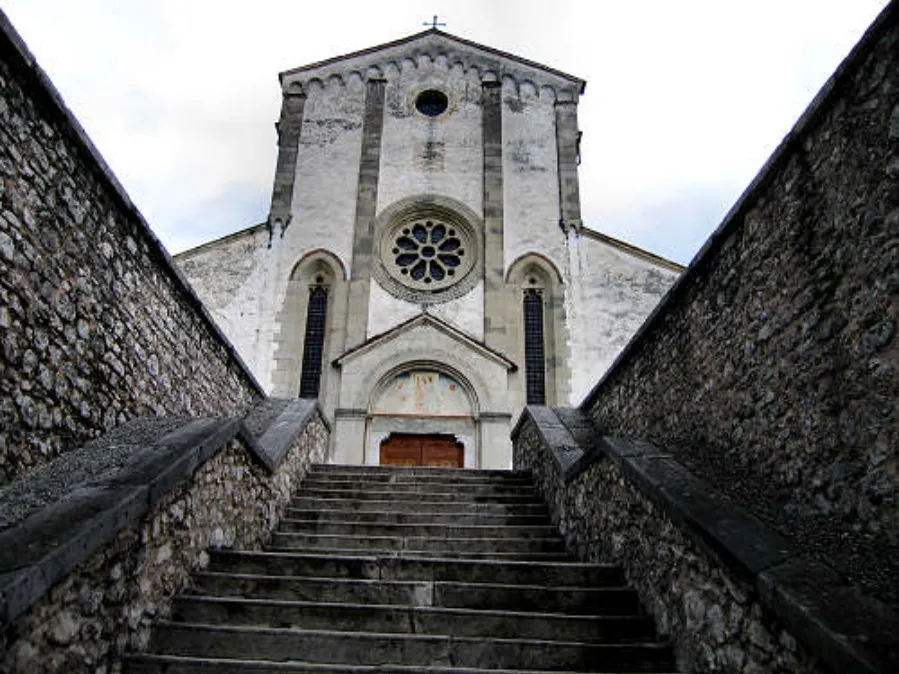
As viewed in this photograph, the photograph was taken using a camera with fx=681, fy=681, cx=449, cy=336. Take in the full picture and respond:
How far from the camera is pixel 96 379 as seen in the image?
469cm

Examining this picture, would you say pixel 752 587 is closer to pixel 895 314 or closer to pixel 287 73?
pixel 895 314

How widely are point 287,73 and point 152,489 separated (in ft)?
50.9

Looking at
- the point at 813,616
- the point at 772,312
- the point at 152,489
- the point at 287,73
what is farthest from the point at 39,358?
the point at 287,73

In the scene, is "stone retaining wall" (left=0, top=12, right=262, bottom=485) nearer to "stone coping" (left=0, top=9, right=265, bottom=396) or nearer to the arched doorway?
"stone coping" (left=0, top=9, right=265, bottom=396)

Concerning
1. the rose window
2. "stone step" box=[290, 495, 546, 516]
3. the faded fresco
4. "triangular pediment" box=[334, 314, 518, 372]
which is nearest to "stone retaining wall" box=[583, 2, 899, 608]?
"stone step" box=[290, 495, 546, 516]

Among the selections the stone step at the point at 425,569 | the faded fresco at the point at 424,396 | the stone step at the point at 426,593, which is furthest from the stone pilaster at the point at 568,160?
the stone step at the point at 426,593

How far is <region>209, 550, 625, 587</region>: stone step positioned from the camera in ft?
15.1

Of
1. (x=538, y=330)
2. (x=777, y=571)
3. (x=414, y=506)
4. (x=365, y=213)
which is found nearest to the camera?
(x=777, y=571)

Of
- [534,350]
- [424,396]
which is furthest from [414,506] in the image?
[534,350]

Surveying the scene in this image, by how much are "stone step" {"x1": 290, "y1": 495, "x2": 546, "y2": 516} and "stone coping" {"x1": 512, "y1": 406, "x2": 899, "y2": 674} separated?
217cm

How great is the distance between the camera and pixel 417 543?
5.66m

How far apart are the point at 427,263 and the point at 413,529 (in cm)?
984

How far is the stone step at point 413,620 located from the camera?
391cm

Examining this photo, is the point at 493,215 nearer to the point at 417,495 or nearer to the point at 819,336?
the point at 417,495
